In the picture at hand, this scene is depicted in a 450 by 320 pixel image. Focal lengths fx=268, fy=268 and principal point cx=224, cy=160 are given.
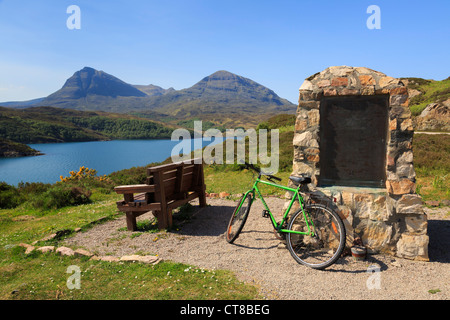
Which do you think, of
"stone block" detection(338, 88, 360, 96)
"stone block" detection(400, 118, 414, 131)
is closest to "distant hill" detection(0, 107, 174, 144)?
"stone block" detection(338, 88, 360, 96)

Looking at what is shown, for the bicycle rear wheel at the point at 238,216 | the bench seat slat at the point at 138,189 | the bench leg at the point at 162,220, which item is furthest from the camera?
the bench leg at the point at 162,220

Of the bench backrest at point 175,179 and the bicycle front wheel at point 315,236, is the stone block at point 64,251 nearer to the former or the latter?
the bench backrest at point 175,179

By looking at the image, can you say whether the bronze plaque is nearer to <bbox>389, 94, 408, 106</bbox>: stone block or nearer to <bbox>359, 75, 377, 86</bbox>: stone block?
<bbox>389, 94, 408, 106</bbox>: stone block

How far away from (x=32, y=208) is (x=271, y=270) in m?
10.2

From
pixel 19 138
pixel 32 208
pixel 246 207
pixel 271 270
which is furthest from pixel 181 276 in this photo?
pixel 19 138

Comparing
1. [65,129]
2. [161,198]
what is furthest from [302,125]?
[65,129]

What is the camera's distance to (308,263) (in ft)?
14.2

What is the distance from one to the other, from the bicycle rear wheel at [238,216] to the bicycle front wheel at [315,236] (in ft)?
3.31

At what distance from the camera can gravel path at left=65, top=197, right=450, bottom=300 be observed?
3.62 m

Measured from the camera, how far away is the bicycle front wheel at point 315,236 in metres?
4.49

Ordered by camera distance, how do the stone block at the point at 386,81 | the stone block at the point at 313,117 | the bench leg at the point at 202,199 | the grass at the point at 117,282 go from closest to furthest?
the grass at the point at 117,282 → the stone block at the point at 386,81 → the stone block at the point at 313,117 → the bench leg at the point at 202,199

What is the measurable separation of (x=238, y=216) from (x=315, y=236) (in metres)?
1.68

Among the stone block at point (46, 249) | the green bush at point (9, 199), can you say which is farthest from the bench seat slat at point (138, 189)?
the green bush at point (9, 199)

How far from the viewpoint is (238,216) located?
5.65 m
